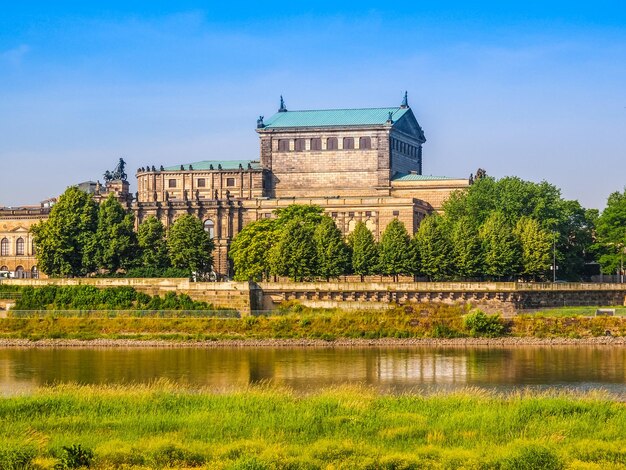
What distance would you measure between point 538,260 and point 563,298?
9.15 meters

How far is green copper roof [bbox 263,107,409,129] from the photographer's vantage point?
508 ft

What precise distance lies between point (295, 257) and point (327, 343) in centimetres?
2398

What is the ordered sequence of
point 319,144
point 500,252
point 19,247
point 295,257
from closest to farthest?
point 295,257, point 500,252, point 19,247, point 319,144

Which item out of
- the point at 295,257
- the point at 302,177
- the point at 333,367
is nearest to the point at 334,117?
the point at 302,177

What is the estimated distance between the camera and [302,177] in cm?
15488

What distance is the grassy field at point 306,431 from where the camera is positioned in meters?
37.1

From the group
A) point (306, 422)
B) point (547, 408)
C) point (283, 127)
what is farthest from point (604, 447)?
point (283, 127)

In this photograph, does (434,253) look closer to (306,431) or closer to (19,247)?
(19,247)

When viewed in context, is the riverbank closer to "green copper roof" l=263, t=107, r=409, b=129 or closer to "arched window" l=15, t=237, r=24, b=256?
"arched window" l=15, t=237, r=24, b=256

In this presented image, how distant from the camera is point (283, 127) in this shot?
510ft

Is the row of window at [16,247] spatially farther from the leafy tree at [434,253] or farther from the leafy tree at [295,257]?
the leafy tree at [434,253]

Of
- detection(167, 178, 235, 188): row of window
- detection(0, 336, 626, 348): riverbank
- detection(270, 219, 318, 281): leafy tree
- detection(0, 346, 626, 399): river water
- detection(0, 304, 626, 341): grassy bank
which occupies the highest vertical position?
detection(167, 178, 235, 188): row of window

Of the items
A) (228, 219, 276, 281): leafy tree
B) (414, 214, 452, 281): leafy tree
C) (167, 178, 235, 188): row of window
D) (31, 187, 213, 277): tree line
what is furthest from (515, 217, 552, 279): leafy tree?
(167, 178, 235, 188): row of window

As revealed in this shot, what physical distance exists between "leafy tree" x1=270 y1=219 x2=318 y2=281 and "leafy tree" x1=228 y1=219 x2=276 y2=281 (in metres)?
2.97
